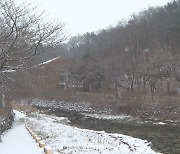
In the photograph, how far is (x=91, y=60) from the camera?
74.9 m

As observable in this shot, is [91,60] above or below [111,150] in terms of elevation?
above

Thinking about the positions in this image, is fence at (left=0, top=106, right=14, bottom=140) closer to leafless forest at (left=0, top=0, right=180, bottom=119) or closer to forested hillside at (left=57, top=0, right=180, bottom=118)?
leafless forest at (left=0, top=0, right=180, bottom=119)

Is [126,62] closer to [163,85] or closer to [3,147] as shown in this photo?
[163,85]

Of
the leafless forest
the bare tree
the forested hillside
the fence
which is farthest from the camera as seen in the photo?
the forested hillside

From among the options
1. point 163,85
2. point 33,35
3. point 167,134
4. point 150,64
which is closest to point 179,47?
point 150,64

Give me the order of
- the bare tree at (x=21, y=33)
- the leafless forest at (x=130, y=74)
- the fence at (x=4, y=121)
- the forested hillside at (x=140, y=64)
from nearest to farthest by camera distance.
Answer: the bare tree at (x=21, y=33)
the fence at (x=4, y=121)
the leafless forest at (x=130, y=74)
the forested hillside at (x=140, y=64)

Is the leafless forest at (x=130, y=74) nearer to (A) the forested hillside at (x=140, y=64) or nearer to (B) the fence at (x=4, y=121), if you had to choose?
(A) the forested hillside at (x=140, y=64)

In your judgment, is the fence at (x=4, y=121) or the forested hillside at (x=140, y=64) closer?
the fence at (x=4, y=121)

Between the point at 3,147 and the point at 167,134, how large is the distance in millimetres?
13357

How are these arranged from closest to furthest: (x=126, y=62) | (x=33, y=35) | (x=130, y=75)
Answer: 1. (x=33, y=35)
2. (x=130, y=75)
3. (x=126, y=62)

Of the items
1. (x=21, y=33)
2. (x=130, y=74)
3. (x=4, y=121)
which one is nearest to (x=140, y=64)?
(x=130, y=74)

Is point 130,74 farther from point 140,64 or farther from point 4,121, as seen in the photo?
point 4,121

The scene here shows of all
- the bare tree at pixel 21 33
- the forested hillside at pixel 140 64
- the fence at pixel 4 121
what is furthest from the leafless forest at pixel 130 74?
the bare tree at pixel 21 33

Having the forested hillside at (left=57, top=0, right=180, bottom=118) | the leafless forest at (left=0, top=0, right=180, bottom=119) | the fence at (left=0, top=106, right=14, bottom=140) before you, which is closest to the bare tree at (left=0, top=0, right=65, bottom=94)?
the fence at (left=0, top=106, right=14, bottom=140)
